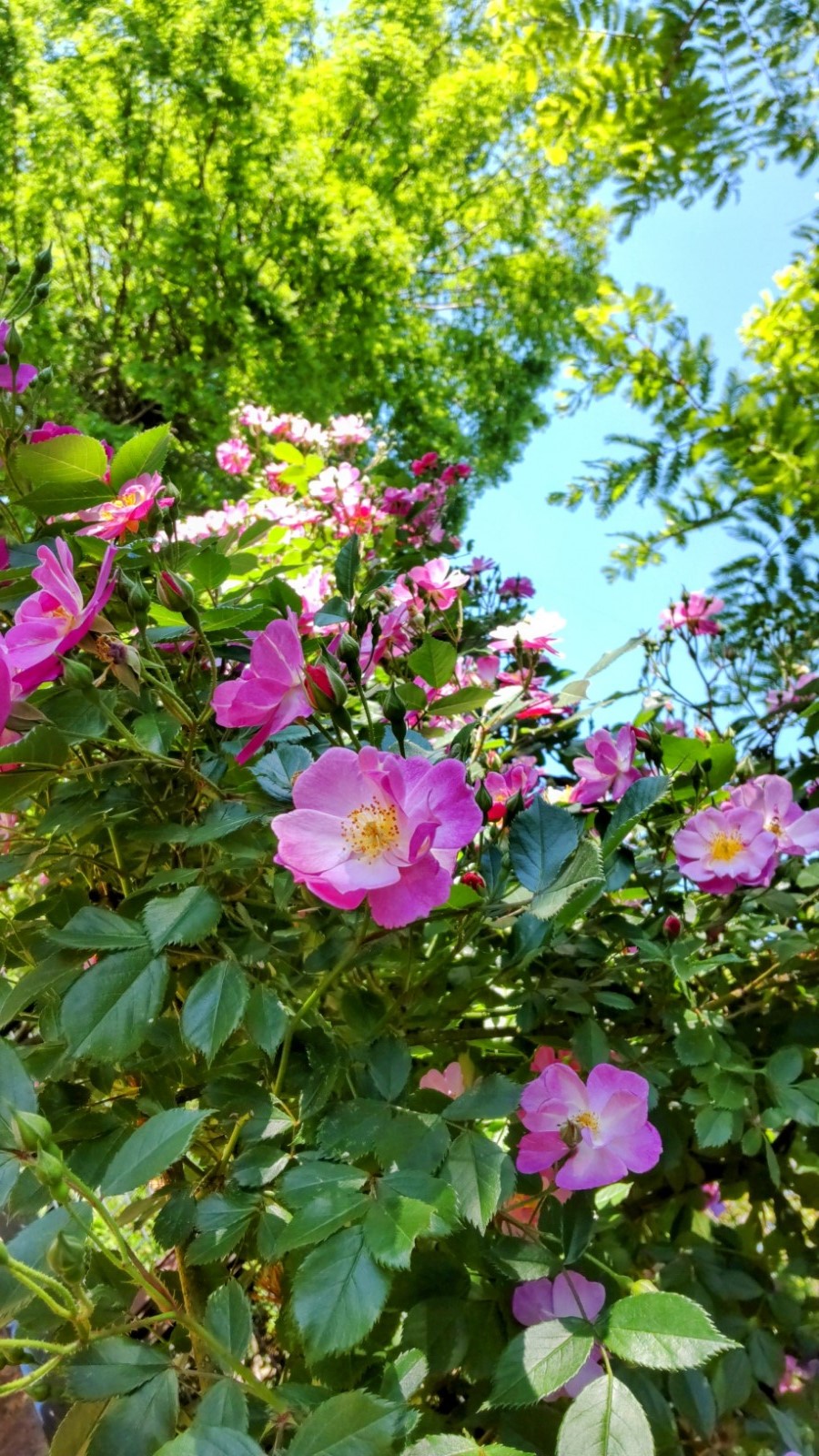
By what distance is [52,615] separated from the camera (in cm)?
44

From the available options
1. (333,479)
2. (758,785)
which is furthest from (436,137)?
(758,785)

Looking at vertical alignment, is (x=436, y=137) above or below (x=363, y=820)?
above

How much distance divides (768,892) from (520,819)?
271 mm

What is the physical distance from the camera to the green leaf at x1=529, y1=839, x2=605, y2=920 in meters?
0.42

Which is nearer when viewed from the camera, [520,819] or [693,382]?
[520,819]

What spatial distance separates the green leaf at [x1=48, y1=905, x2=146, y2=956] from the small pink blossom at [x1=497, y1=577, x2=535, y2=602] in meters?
1.18

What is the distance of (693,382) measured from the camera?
116cm

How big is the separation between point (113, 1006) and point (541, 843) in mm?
230

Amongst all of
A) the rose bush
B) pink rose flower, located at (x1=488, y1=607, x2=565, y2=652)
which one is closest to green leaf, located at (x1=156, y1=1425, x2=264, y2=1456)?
the rose bush

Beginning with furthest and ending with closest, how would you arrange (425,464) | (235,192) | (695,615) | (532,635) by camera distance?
(235,192) → (425,464) → (695,615) → (532,635)

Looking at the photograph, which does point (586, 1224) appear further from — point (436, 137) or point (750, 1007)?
point (436, 137)

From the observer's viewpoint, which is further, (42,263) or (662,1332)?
(42,263)

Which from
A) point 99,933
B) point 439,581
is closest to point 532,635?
point 439,581

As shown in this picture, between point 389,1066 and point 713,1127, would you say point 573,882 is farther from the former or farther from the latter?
point 713,1127
